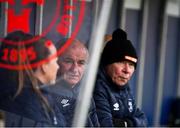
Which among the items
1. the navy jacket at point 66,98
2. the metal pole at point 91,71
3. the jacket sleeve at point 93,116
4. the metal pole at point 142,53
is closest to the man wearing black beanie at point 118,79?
the jacket sleeve at point 93,116

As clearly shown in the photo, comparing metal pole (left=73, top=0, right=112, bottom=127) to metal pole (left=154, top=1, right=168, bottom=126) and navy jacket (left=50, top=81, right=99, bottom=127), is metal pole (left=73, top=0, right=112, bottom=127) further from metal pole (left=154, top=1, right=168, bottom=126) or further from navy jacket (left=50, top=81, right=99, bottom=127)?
metal pole (left=154, top=1, right=168, bottom=126)

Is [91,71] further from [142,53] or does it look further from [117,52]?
[142,53]

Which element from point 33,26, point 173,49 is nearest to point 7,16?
point 33,26

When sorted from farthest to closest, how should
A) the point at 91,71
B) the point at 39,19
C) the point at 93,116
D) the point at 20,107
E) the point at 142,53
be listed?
the point at 142,53, the point at 93,116, the point at 39,19, the point at 20,107, the point at 91,71

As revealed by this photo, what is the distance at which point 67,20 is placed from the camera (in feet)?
10.4

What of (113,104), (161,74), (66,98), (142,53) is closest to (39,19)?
(66,98)

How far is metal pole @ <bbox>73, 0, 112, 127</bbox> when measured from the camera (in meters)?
2.79

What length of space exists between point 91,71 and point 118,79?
73cm

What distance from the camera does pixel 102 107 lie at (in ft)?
11.0

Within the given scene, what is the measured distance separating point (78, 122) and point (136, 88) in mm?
2964

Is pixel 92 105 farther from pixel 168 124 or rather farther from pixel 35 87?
pixel 168 124

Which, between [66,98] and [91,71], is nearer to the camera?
[91,71]

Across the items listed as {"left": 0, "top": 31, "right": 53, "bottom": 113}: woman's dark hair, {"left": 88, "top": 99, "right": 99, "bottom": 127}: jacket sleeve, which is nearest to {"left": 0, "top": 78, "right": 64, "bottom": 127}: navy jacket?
{"left": 0, "top": 31, "right": 53, "bottom": 113}: woman's dark hair

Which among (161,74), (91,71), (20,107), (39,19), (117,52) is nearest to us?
(91,71)
